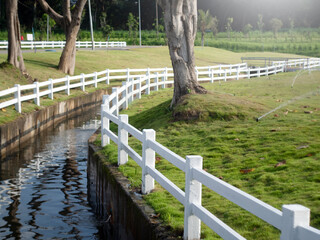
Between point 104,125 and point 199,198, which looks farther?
point 104,125

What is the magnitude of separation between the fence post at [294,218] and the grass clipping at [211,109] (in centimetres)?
973

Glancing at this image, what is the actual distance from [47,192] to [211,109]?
5.04 meters

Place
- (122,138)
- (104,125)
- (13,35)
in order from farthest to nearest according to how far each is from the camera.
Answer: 1. (13,35)
2. (104,125)
3. (122,138)

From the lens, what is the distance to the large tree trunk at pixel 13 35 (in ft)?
84.7

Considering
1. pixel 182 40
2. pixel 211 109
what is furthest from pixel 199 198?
pixel 182 40

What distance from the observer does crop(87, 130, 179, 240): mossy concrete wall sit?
6.27 meters

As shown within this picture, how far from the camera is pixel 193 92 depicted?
15.0 meters

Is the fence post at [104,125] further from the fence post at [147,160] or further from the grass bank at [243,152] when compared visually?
the fence post at [147,160]

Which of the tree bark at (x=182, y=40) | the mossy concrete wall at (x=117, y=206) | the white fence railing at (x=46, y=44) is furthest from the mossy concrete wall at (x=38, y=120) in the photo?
the white fence railing at (x=46, y=44)

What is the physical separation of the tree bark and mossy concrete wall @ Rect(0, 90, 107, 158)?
16.1 feet

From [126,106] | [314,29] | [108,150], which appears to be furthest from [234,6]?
[108,150]

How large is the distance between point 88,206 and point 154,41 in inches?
3069

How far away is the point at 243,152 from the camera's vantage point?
9.85 metres

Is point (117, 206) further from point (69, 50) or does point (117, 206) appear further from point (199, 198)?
point (69, 50)
